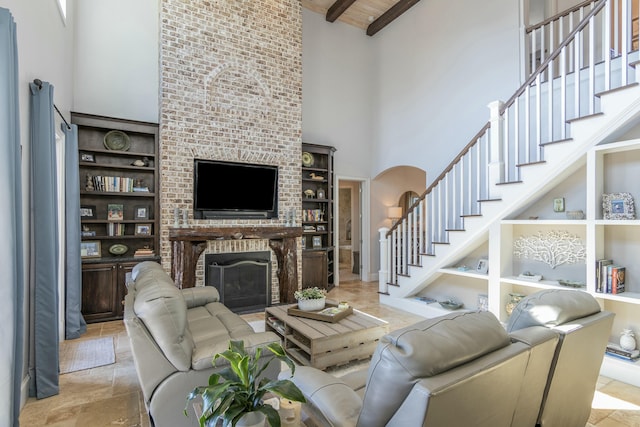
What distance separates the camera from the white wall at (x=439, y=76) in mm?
5090

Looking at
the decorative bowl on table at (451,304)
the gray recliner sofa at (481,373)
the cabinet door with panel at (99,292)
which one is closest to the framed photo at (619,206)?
the gray recliner sofa at (481,373)

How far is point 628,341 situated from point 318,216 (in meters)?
4.57

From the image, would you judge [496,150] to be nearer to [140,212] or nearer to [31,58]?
[31,58]

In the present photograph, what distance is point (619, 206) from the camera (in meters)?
3.12

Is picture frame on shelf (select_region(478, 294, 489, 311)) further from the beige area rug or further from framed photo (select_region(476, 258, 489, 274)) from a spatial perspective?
the beige area rug

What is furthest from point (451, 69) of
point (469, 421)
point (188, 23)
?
point (469, 421)

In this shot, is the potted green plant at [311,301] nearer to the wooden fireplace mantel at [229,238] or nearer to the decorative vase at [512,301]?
the wooden fireplace mantel at [229,238]

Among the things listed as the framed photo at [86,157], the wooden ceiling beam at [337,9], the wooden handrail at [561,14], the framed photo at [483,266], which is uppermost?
the wooden ceiling beam at [337,9]

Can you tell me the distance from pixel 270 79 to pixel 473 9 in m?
3.50

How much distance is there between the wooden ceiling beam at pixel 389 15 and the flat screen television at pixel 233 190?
419 centimetres

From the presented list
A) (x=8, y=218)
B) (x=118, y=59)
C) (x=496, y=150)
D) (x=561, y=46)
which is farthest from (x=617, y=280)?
(x=118, y=59)

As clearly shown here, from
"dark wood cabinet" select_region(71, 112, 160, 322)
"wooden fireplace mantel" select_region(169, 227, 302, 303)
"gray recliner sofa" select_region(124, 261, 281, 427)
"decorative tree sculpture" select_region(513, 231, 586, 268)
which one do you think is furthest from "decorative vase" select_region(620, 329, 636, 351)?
"dark wood cabinet" select_region(71, 112, 160, 322)

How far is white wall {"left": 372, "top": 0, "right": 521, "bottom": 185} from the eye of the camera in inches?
200

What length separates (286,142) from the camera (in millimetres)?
5633
